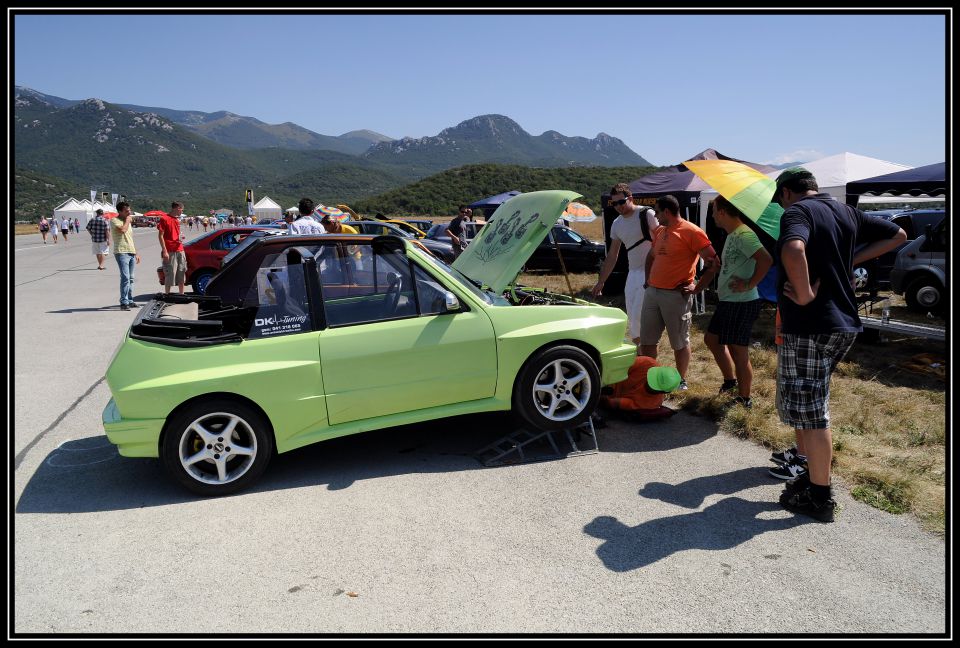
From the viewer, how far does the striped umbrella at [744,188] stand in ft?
13.6

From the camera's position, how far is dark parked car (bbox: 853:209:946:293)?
11636mm

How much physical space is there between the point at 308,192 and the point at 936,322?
7072 inches

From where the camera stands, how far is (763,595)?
3.00m

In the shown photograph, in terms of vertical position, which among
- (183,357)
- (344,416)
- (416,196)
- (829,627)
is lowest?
→ (829,627)

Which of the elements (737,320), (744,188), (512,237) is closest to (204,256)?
(512,237)

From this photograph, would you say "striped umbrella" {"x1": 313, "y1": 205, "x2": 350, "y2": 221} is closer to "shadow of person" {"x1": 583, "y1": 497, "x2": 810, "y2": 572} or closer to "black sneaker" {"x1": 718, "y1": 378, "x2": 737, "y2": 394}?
"black sneaker" {"x1": 718, "y1": 378, "x2": 737, "y2": 394}

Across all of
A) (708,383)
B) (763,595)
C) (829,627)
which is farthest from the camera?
(708,383)

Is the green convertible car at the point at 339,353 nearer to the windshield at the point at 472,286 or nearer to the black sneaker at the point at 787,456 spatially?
the windshield at the point at 472,286

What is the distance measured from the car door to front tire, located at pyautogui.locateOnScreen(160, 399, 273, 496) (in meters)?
0.51

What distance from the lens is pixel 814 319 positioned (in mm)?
3650

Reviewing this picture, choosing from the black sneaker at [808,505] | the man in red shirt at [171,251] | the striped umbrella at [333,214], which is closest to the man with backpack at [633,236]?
the black sneaker at [808,505]

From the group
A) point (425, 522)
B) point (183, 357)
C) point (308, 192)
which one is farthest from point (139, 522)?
point (308, 192)

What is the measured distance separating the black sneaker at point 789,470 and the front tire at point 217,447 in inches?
136
